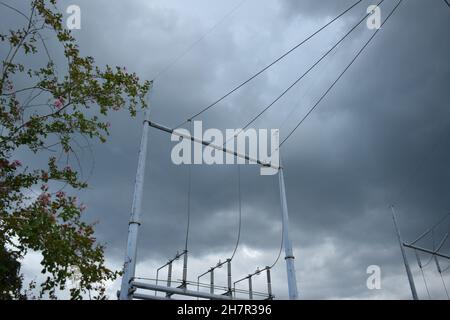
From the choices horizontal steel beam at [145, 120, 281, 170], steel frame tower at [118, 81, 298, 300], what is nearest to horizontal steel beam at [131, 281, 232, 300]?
steel frame tower at [118, 81, 298, 300]

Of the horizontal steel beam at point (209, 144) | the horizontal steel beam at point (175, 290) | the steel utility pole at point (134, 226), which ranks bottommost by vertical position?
the horizontal steel beam at point (175, 290)

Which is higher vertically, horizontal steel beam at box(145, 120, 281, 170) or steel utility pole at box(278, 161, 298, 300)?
horizontal steel beam at box(145, 120, 281, 170)

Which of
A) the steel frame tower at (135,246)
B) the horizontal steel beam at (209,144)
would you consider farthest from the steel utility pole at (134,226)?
the horizontal steel beam at (209,144)

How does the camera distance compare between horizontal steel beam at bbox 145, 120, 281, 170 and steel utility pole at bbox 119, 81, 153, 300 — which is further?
horizontal steel beam at bbox 145, 120, 281, 170

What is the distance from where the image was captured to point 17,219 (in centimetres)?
568

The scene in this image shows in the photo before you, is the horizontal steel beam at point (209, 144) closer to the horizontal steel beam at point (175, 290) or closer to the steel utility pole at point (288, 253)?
the steel utility pole at point (288, 253)

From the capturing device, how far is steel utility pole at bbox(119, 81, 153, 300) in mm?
9227

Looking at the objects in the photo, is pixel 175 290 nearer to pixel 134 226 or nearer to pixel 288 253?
pixel 134 226

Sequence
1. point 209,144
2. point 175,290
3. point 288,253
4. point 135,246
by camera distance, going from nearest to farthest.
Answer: point 135,246
point 175,290
point 288,253
point 209,144

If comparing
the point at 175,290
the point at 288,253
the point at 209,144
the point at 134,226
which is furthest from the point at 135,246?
the point at 288,253

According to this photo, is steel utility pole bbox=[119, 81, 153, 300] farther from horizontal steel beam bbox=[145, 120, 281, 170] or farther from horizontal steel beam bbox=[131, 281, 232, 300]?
horizontal steel beam bbox=[145, 120, 281, 170]

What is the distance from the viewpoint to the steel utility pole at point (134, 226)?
9.23 meters

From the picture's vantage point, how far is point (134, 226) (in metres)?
10.2

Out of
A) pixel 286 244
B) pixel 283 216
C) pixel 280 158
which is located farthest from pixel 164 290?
pixel 280 158
